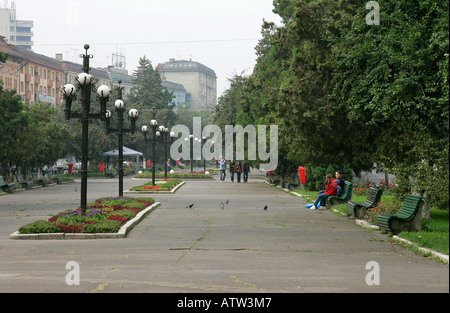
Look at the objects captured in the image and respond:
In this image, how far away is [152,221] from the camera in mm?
19031

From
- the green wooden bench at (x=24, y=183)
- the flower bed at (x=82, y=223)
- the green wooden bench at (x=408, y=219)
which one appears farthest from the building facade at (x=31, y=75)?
the green wooden bench at (x=408, y=219)

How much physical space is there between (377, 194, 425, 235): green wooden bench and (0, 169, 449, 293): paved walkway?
Result: 337 millimetres

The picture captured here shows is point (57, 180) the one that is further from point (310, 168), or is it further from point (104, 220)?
point (104, 220)

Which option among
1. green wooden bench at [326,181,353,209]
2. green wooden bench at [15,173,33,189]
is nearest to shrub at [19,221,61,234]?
green wooden bench at [326,181,353,209]

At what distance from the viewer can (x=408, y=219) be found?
48.4ft

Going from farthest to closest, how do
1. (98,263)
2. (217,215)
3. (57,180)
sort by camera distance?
(57,180) → (217,215) → (98,263)

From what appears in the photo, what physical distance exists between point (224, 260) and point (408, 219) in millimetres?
5227

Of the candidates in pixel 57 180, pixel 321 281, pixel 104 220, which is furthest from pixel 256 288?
pixel 57 180

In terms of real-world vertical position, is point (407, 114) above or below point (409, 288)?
above

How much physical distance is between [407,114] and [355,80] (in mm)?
3777

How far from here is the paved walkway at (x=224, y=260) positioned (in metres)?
8.85

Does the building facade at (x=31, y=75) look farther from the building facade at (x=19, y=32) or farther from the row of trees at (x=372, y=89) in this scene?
the building facade at (x=19, y=32)

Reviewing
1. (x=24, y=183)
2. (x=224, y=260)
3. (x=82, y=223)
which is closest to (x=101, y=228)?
(x=82, y=223)

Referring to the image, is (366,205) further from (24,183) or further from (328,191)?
(24,183)
